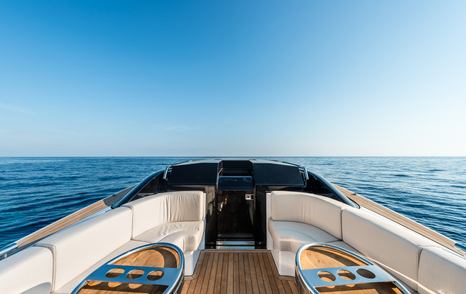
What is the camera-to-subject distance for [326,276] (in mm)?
1147

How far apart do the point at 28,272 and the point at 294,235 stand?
2.27 metres

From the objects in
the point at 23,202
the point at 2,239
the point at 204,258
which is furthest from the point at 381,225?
the point at 23,202

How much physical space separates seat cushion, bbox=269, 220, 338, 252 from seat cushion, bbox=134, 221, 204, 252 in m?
0.97

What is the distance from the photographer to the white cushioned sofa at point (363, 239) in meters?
1.17

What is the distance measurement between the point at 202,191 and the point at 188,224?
0.53 meters

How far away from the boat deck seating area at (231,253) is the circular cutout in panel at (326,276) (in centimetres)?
70

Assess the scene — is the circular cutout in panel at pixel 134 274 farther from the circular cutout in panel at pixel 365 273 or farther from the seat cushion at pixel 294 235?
the seat cushion at pixel 294 235

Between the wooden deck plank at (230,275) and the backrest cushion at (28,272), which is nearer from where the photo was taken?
the backrest cushion at (28,272)

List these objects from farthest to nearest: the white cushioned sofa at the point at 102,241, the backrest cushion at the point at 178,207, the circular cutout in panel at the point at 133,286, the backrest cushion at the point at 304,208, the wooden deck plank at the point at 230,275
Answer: the backrest cushion at the point at 178,207 → the backrest cushion at the point at 304,208 → the wooden deck plank at the point at 230,275 → the white cushioned sofa at the point at 102,241 → the circular cutout in panel at the point at 133,286

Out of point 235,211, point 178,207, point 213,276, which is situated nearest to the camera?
point 213,276

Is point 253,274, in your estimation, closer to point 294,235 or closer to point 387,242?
point 294,235

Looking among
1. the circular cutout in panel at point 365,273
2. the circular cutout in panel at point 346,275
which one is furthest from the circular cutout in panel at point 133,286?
the circular cutout in panel at point 365,273

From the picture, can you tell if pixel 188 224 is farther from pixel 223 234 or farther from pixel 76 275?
pixel 76 275

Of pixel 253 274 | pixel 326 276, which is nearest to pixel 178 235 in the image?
pixel 253 274
